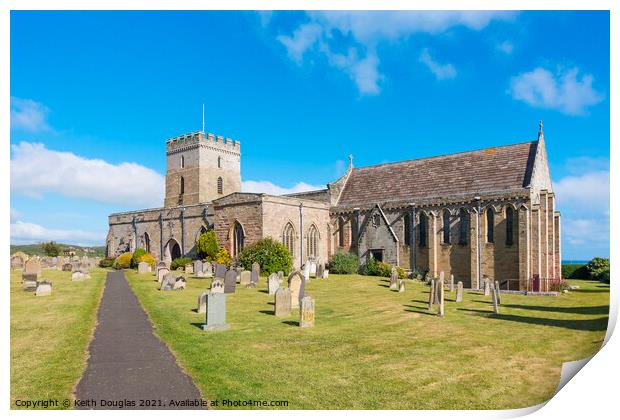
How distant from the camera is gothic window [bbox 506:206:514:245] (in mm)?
27328

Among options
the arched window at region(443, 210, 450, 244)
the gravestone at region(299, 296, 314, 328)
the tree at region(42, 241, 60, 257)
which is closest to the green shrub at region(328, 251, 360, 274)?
the arched window at region(443, 210, 450, 244)

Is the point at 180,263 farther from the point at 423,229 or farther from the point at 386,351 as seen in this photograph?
the point at 386,351

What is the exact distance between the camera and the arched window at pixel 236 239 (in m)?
33.2

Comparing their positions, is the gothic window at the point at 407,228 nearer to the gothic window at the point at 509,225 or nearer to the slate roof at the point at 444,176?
the slate roof at the point at 444,176

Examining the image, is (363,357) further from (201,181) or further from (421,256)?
(201,181)

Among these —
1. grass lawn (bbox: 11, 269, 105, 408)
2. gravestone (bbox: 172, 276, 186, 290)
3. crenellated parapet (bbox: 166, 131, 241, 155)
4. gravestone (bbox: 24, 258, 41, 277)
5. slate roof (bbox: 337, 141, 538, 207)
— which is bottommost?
grass lawn (bbox: 11, 269, 105, 408)

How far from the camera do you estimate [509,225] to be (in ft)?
90.3

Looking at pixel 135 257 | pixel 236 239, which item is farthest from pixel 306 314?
pixel 135 257

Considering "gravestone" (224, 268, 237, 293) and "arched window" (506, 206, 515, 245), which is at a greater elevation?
"arched window" (506, 206, 515, 245)

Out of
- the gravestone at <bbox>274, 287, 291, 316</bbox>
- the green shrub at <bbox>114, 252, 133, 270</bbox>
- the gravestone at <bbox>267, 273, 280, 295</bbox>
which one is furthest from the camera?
the green shrub at <bbox>114, 252, 133, 270</bbox>

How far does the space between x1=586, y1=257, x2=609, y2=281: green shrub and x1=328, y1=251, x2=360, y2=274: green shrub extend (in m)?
16.8

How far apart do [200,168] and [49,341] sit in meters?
37.4

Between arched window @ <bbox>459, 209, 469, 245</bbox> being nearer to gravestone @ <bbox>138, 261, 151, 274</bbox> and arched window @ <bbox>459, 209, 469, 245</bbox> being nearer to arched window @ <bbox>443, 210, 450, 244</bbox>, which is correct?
arched window @ <bbox>443, 210, 450, 244</bbox>
